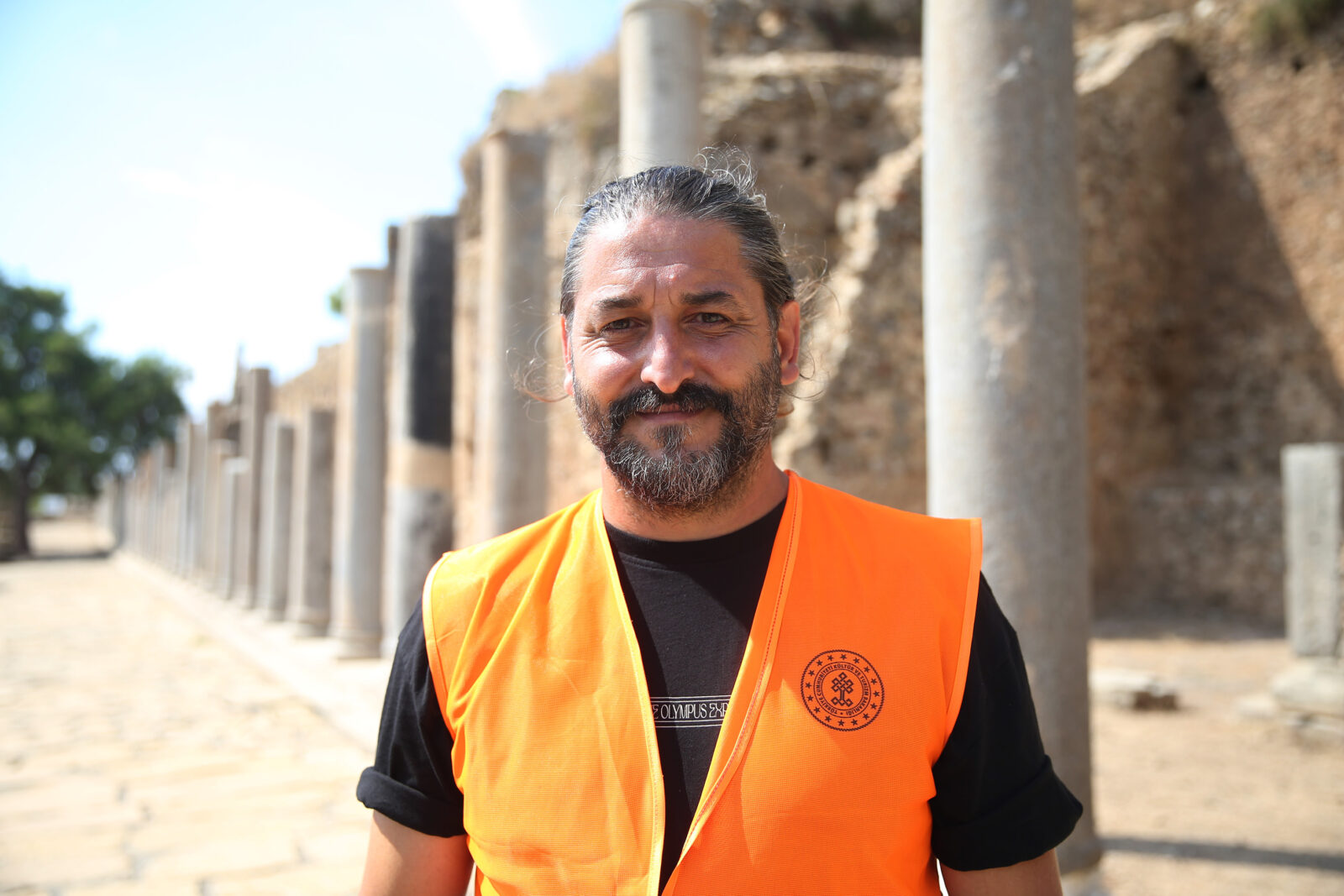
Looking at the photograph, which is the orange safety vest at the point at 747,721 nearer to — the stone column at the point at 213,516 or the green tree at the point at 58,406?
the stone column at the point at 213,516

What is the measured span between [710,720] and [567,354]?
0.73 m

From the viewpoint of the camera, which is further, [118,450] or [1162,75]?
[118,450]

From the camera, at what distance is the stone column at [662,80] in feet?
14.9

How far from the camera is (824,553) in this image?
4.70ft

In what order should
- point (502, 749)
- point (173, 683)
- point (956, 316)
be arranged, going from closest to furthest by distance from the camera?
point (502, 749) < point (956, 316) < point (173, 683)

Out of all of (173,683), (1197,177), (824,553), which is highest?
(1197,177)

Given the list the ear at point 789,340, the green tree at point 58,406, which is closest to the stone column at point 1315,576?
the ear at point 789,340

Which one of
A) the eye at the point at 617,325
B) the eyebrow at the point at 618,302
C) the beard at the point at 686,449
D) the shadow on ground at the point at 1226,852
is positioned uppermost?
the eyebrow at the point at 618,302

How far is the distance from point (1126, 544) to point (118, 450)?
3399 cm

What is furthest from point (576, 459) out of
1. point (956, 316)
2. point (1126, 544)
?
point (956, 316)

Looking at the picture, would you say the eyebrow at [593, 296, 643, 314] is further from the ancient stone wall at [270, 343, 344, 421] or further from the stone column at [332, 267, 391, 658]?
the ancient stone wall at [270, 343, 344, 421]

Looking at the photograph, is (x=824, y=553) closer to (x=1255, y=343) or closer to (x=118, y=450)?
(x=1255, y=343)

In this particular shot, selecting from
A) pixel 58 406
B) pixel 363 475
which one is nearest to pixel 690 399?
pixel 363 475

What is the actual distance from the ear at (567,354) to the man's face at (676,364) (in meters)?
0.13
